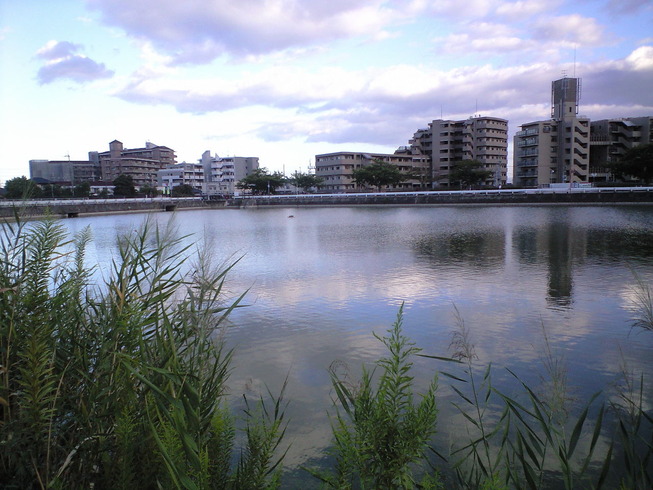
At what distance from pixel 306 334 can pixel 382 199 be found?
164ft

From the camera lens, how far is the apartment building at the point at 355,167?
73625 mm

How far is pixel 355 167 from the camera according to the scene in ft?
250

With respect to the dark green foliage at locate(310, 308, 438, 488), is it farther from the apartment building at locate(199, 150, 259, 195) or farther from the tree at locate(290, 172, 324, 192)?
the apartment building at locate(199, 150, 259, 195)

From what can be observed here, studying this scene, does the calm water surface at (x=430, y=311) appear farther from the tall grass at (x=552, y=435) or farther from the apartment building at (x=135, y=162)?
the apartment building at (x=135, y=162)

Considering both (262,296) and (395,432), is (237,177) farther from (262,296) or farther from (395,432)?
(395,432)

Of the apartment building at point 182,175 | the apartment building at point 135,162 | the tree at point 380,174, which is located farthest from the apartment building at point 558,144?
the apartment building at point 135,162

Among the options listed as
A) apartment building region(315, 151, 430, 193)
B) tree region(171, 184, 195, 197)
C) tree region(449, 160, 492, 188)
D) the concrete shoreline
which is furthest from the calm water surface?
tree region(171, 184, 195, 197)

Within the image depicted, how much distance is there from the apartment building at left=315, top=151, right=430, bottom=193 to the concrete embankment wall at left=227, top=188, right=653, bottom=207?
51.4 feet

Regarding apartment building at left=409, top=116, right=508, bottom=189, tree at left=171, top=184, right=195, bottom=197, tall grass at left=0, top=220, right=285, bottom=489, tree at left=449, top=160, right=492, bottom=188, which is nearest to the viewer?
tall grass at left=0, top=220, right=285, bottom=489

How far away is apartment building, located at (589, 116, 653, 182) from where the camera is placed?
197 feet

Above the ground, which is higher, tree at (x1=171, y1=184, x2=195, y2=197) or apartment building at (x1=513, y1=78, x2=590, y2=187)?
apartment building at (x1=513, y1=78, x2=590, y2=187)

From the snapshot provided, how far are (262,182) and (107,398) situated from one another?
74648 millimetres

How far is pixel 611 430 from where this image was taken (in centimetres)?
398

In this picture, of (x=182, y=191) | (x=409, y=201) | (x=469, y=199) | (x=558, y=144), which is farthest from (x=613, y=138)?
(x=182, y=191)
